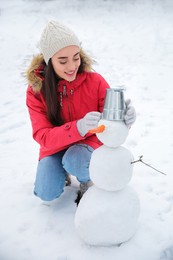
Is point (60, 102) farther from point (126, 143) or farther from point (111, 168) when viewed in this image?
point (126, 143)

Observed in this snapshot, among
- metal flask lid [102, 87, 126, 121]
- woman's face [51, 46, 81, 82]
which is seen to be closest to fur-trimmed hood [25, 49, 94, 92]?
woman's face [51, 46, 81, 82]

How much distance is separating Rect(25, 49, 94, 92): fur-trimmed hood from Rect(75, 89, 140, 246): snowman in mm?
492

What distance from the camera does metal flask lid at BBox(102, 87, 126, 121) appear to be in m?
1.26

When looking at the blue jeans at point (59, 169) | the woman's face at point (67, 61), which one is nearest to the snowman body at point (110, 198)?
the blue jeans at point (59, 169)

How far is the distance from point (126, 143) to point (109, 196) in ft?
3.97

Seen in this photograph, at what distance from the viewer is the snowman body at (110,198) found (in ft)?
4.38

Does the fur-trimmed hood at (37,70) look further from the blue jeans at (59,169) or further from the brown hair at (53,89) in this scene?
the blue jeans at (59,169)

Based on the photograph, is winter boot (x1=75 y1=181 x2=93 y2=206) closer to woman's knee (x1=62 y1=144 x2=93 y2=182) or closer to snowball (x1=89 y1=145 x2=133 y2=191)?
woman's knee (x1=62 y1=144 x2=93 y2=182)

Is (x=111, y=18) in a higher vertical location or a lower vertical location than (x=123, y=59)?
higher

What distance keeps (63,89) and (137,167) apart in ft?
3.12

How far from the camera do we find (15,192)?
2016 mm

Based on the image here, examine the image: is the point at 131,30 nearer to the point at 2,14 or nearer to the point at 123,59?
the point at 123,59

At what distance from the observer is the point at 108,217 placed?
4.60ft

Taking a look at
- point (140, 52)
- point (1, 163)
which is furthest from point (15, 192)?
point (140, 52)
